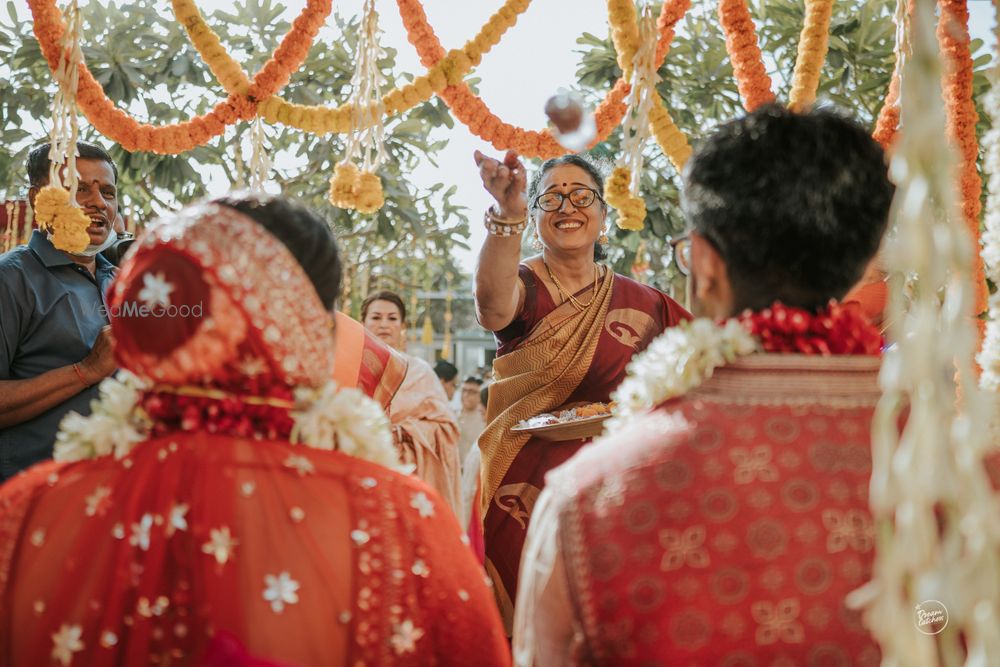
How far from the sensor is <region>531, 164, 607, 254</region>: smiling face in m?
3.60

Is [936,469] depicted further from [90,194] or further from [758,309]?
[90,194]

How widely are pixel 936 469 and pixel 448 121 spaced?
283 inches

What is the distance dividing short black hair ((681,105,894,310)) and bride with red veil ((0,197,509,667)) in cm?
65

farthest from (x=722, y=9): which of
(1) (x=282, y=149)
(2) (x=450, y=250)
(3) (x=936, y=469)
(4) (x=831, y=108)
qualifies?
(2) (x=450, y=250)

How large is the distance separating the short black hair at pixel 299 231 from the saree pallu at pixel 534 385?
5.90 feet

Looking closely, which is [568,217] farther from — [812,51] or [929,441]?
[929,441]

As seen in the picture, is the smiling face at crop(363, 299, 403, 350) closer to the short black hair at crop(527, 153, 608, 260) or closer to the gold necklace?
the short black hair at crop(527, 153, 608, 260)

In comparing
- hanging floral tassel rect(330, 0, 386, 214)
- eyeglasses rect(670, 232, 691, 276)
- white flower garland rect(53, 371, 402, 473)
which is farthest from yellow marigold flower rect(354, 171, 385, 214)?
white flower garland rect(53, 371, 402, 473)

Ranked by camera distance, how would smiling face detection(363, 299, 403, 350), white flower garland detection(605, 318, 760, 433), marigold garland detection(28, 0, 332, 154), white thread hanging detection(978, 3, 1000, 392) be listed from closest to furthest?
white flower garland detection(605, 318, 760, 433) → white thread hanging detection(978, 3, 1000, 392) → marigold garland detection(28, 0, 332, 154) → smiling face detection(363, 299, 403, 350)

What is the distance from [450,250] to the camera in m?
10.5

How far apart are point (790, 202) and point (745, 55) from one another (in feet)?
8.48

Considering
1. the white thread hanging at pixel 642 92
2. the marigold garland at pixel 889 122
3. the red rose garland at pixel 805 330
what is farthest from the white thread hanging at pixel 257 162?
the red rose garland at pixel 805 330

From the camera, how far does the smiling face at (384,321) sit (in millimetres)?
5539

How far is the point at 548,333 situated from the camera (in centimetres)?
348
